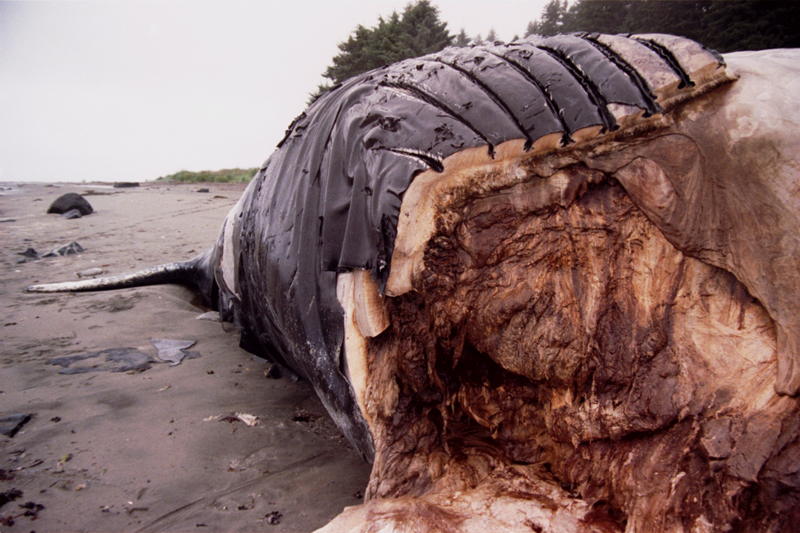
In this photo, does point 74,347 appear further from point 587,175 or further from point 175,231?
point 175,231

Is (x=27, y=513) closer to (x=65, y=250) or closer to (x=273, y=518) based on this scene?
(x=273, y=518)

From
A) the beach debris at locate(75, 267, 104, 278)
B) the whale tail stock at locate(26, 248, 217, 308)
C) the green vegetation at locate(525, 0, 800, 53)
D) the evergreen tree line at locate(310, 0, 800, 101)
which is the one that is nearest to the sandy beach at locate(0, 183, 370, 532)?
the whale tail stock at locate(26, 248, 217, 308)

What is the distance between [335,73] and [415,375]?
18583mm

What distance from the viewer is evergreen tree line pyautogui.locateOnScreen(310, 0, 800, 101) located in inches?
310

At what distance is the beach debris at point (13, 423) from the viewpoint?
7.03ft

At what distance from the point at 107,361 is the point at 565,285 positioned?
2639 millimetres

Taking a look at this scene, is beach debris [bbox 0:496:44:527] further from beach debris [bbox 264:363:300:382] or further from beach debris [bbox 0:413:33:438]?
beach debris [bbox 264:363:300:382]

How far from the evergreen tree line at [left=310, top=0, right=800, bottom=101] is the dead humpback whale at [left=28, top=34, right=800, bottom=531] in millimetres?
674

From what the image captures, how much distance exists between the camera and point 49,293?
4.13 metres

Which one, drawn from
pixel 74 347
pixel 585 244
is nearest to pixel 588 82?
pixel 585 244

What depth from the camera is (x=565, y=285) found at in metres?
1.46

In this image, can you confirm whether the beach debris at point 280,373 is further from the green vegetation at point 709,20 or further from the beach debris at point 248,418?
the green vegetation at point 709,20

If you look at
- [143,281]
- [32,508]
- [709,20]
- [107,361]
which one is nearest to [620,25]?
[709,20]

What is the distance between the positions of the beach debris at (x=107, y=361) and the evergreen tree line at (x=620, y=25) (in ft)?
5.97
